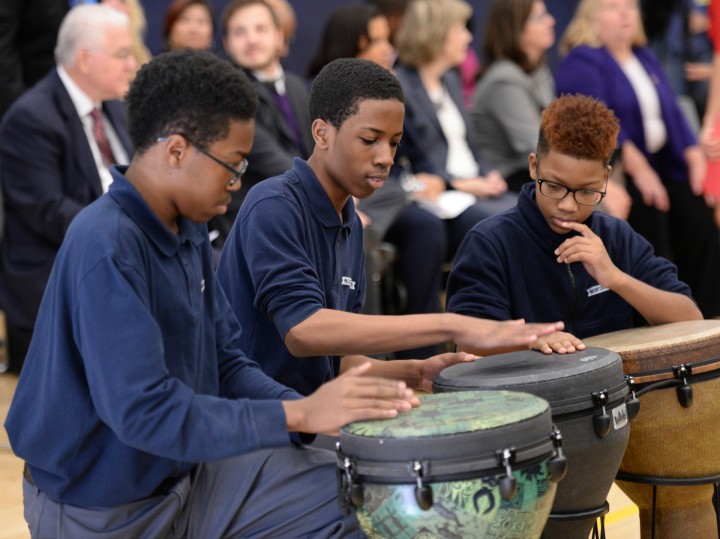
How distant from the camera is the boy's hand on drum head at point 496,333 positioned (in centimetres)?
213

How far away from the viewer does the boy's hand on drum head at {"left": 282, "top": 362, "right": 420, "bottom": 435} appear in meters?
1.88

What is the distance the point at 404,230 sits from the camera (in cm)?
473

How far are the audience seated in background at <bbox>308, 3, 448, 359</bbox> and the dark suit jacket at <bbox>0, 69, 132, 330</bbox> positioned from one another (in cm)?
106

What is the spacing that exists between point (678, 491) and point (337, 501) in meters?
0.90

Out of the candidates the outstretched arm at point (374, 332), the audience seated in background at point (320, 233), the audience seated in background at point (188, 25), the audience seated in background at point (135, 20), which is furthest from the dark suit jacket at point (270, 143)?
the outstretched arm at point (374, 332)

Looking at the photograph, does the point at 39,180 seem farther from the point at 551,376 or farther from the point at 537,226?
the point at 551,376

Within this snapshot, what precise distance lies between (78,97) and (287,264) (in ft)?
7.29

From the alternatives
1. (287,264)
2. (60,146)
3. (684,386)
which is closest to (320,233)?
(287,264)

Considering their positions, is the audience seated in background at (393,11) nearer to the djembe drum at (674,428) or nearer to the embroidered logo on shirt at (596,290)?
the embroidered logo on shirt at (596,290)

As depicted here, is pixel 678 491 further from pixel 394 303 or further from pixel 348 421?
pixel 394 303

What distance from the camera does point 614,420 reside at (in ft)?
7.22

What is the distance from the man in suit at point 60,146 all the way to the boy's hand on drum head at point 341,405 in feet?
7.98

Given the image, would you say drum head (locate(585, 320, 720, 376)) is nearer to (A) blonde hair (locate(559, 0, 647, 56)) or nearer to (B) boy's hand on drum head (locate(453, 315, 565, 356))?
(B) boy's hand on drum head (locate(453, 315, 565, 356))

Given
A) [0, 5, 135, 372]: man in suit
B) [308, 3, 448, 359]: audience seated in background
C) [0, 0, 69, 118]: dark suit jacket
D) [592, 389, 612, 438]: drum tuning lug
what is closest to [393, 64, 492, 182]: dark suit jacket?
[308, 3, 448, 359]: audience seated in background
